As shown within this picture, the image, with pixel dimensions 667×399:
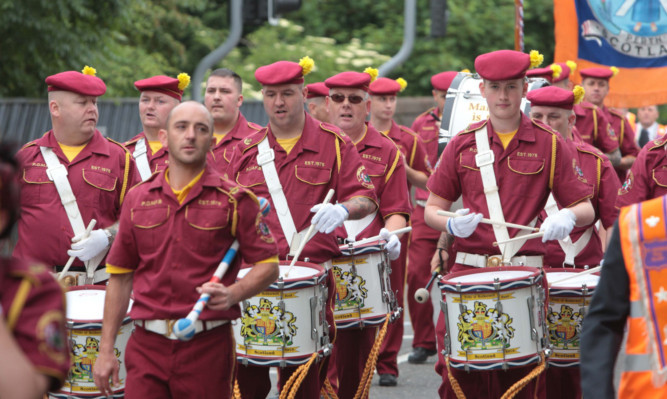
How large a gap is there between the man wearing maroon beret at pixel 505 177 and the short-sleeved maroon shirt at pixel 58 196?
6.20ft

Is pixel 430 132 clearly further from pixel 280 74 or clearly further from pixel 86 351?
pixel 86 351

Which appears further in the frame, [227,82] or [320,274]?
[227,82]

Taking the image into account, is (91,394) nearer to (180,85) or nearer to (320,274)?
(320,274)

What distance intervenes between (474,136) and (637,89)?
559cm

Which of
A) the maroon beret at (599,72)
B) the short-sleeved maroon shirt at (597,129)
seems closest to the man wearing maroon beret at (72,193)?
the short-sleeved maroon shirt at (597,129)

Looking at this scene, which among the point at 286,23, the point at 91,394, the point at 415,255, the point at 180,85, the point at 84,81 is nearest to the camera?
the point at 91,394

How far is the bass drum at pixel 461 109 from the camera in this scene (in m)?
8.82

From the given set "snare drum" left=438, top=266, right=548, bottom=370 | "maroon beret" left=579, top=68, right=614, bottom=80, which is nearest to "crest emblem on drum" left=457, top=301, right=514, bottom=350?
"snare drum" left=438, top=266, right=548, bottom=370

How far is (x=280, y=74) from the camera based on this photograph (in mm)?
7336

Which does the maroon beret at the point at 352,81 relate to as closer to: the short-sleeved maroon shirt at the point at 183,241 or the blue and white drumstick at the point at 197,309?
the short-sleeved maroon shirt at the point at 183,241

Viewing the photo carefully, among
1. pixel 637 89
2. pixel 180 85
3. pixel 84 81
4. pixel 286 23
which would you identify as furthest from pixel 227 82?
pixel 286 23

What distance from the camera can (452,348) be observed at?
21.2 ft

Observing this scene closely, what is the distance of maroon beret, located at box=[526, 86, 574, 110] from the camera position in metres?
8.22

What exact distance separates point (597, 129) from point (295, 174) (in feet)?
18.6
